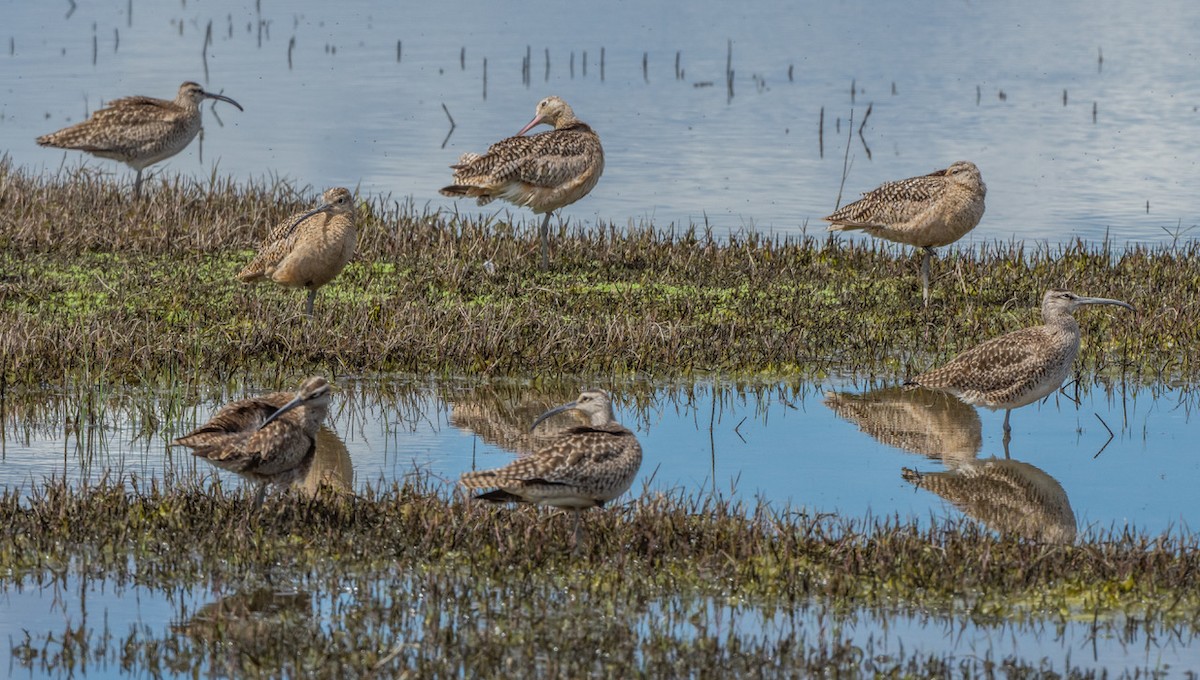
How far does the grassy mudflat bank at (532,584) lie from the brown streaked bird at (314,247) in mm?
4396

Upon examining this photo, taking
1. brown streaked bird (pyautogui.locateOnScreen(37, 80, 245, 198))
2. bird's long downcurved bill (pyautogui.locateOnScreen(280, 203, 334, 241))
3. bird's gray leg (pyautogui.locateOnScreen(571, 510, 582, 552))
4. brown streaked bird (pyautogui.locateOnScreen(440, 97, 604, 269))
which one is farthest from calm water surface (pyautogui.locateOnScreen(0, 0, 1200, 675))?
brown streaked bird (pyautogui.locateOnScreen(440, 97, 604, 269))

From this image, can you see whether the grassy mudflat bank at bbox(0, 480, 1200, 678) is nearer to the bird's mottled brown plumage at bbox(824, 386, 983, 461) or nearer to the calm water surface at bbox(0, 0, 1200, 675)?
the calm water surface at bbox(0, 0, 1200, 675)

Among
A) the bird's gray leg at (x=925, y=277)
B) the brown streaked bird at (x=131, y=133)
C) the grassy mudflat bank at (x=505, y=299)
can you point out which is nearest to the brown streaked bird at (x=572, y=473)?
the grassy mudflat bank at (x=505, y=299)

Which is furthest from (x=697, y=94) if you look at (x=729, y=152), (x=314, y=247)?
(x=314, y=247)

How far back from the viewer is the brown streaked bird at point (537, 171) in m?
15.2

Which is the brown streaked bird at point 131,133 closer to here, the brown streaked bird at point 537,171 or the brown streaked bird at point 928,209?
the brown streaked bird at point 537,171

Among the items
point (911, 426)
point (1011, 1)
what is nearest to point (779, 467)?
point (911, 426)

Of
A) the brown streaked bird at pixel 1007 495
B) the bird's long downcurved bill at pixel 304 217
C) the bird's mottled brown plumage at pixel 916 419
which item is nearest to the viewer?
the brown streaked bird at pixel 1007 495

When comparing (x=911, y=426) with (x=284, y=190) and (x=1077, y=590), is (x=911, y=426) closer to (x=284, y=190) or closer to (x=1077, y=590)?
(x=1077, y=590)

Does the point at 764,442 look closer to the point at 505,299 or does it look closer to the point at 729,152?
the point at 505,299

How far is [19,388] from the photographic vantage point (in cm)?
1080

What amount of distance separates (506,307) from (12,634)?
616 cm

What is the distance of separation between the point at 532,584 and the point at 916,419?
4.36m

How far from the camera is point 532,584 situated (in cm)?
725
